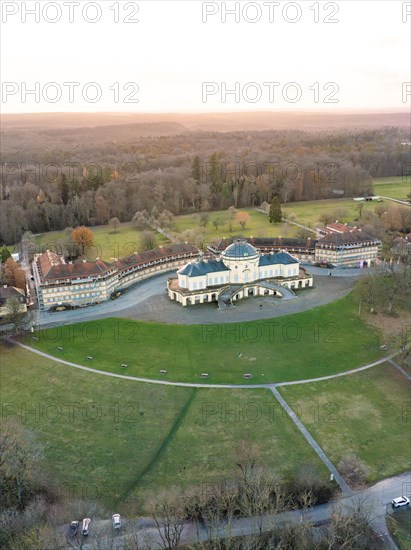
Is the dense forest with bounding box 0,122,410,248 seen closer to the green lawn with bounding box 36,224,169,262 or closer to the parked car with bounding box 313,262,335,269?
the green lawn with bounding box 36,224,169,262

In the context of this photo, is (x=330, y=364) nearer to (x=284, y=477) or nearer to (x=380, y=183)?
(x=284, y=477)

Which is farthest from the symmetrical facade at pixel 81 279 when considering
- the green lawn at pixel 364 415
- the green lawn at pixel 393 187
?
the green lawn at pixel 393 187

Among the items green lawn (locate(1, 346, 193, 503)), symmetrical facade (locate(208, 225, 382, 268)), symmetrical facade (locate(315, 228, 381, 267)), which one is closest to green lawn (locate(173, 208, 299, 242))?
symmetrical facade (locate(208, 225, 382, 268))

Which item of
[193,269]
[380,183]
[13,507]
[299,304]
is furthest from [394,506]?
[380,183]

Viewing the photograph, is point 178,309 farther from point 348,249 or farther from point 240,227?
point 240,227

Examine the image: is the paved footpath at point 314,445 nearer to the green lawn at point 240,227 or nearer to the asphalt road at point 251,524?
the asphalt road at point 251,524
